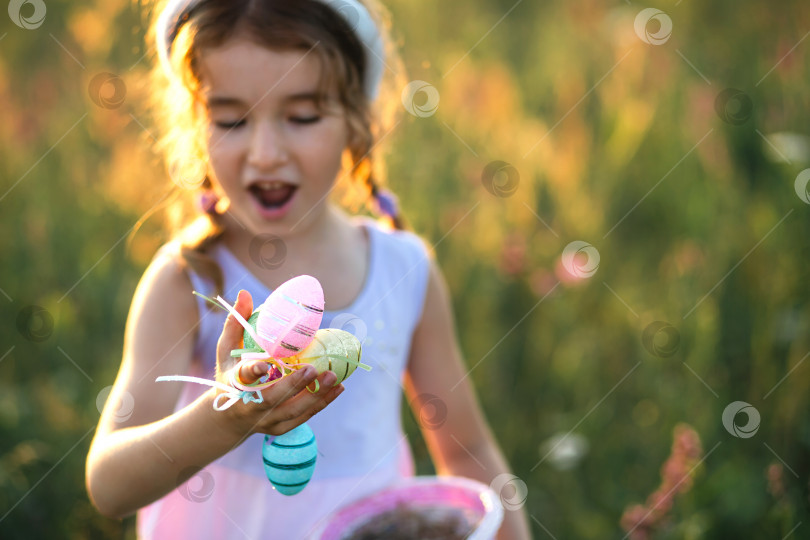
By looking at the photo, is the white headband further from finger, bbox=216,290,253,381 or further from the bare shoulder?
finger, bbox=216,290,253,381

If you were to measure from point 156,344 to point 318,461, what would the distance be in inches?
11.8

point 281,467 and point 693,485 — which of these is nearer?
point 281,467

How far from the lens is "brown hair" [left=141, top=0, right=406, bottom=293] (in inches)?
41.8

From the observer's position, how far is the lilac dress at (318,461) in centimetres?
116

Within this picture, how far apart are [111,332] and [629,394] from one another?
1241 mm

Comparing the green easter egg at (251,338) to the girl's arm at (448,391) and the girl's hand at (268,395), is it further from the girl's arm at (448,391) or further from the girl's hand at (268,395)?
the girl's arm at (448,391)

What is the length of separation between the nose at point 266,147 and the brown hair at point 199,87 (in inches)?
4.2

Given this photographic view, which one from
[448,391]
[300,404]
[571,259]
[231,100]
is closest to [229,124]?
[231,100]

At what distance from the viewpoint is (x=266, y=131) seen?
104 cm

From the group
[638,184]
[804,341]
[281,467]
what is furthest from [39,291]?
[804,341]

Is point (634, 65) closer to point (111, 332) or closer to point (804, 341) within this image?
point (804, 341)

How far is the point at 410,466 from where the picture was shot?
139 centimetres

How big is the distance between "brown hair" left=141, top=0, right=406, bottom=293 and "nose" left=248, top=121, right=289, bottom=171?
0.11 meters

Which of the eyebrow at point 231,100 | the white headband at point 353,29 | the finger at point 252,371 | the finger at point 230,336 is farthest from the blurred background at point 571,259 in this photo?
the finger at point 252,371
